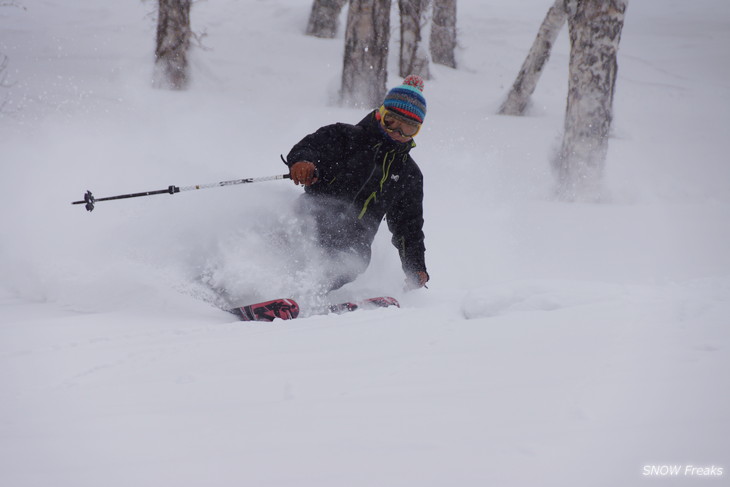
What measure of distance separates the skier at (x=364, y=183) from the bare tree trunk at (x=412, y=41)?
800cm

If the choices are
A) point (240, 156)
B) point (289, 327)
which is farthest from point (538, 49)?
point (289, 327)

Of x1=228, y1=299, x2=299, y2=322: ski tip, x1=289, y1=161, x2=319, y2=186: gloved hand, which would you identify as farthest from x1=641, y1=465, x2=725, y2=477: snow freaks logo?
x1=289, y1=161, x2=319, y2=186: gloved hand

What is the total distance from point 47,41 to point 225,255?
11.5 m

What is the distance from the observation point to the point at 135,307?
347 centimetres

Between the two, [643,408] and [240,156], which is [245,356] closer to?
[643,408]

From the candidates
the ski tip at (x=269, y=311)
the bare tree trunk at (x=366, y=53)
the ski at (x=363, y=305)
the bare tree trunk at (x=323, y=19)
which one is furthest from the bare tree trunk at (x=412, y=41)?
the ski tip at (x=269, y=311)

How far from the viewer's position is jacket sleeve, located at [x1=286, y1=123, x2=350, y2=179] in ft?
13.1

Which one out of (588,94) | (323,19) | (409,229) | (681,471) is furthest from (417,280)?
(323,19)

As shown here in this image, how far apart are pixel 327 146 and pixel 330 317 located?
1.48m

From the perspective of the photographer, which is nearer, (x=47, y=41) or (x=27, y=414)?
(x=27, y=414)

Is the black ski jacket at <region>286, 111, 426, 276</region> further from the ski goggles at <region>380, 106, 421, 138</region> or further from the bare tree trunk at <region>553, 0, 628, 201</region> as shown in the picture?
the bare tree trunk at <region>553, 0, 628, 201</region>

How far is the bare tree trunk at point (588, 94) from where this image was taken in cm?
638

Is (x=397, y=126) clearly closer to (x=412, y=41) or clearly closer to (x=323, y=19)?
(x=412, y=41)

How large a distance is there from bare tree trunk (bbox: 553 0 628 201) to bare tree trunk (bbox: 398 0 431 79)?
5136 mm
